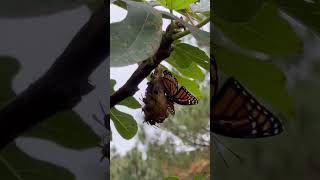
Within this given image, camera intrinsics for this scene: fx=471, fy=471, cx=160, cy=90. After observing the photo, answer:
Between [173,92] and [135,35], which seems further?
[173,92]

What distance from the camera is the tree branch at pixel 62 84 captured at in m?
0.44

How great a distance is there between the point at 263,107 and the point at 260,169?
0.27ft

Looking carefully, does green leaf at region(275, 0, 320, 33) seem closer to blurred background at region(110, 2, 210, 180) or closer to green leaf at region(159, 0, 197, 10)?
green leaf at region(159, 0, 197, 10)

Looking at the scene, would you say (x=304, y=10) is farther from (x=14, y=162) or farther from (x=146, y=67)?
(x=14, y=162)

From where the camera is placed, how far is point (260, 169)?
62cm

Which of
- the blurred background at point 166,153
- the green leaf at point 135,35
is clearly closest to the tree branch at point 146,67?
the green leaf at point 135,35

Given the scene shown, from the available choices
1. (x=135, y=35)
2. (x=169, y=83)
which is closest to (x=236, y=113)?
(x=169, y=83)

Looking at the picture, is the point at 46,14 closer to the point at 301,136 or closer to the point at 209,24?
the point at 209,24

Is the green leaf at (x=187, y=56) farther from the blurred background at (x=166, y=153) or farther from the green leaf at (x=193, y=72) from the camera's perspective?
the blurred background at (x=166, y=153)

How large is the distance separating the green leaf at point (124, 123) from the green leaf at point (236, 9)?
0.16 metres

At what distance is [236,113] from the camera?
0.61m

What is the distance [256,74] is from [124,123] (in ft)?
0.59

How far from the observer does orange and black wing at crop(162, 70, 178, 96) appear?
556 millimetres

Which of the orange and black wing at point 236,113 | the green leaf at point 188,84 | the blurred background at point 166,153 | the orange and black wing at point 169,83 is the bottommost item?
the blurred background at point 166,153
